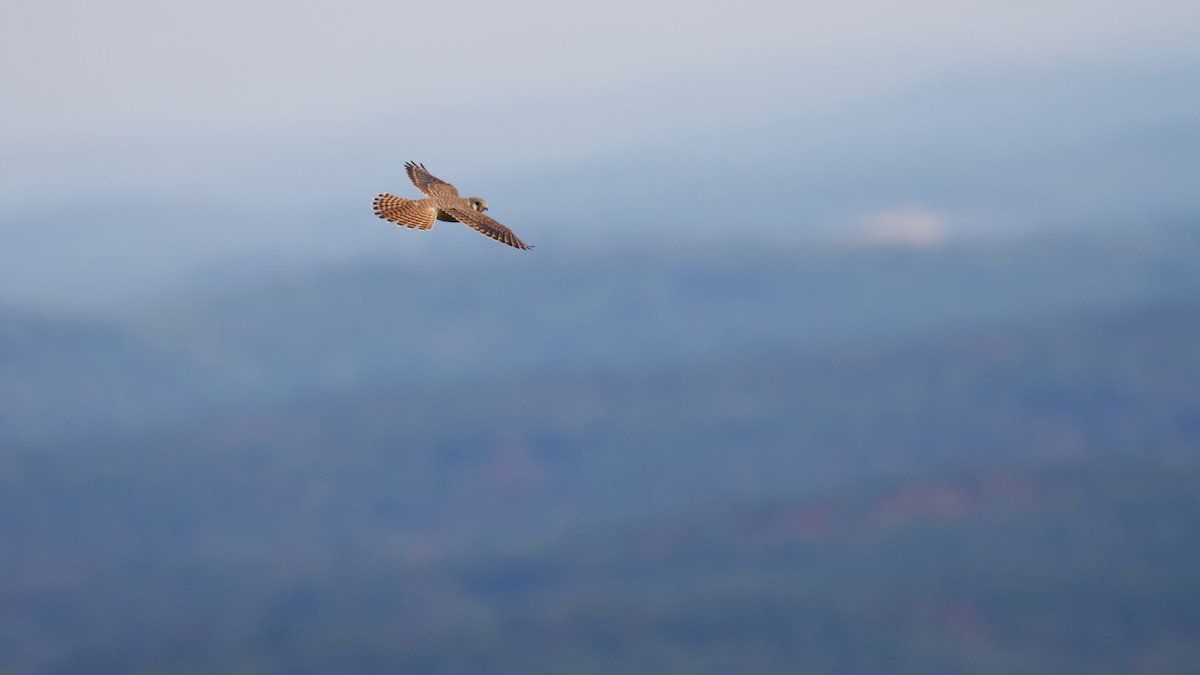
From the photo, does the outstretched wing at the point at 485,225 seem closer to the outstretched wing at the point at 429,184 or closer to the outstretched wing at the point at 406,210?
the outstretched wing at the point at 406,210

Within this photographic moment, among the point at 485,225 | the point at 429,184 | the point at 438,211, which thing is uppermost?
the point at 429,184

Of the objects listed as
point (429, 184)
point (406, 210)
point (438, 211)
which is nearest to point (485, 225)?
point (438, 211)

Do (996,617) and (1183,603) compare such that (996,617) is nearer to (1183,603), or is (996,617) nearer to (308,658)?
(1183,603)

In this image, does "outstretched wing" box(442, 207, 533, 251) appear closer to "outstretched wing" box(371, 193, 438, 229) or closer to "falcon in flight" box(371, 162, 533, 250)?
"falcon in flight" box(371, 162, 533, 250)

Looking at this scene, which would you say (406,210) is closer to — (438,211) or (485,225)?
(438,211)

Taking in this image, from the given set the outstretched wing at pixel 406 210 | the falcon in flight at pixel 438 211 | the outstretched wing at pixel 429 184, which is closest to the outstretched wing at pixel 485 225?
the falcon in flight at pixel 438 211

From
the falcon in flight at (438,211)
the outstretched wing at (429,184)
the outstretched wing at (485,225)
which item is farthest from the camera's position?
the outstretched wing at (429,184)

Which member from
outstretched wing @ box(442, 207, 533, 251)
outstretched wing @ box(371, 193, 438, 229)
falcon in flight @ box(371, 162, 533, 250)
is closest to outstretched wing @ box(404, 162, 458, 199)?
falcon in flight @ box(371, 162, 533, 250)
